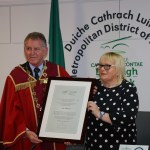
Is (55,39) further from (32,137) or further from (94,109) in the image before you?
(94,109)

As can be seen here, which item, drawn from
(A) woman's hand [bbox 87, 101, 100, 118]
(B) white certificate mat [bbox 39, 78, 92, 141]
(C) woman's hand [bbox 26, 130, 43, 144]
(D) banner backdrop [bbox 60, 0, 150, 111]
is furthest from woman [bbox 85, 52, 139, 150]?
(D) banner backdrop [bbox 60, 0, 150, 111]

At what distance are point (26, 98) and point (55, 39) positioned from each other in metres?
1.60

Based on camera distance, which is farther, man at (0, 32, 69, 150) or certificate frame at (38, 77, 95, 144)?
man at (0, 32, 69, 150)

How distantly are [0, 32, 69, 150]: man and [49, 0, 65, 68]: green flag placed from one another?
1.34 metres

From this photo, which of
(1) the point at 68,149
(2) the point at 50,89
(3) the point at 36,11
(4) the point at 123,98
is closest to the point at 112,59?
(4) the point at 123,98

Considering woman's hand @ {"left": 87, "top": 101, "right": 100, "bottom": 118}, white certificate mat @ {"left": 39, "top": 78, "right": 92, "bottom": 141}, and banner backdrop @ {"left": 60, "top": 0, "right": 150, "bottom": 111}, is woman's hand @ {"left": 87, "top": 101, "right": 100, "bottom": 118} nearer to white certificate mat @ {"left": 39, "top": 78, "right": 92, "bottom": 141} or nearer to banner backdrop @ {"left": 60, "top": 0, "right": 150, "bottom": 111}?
white certificate mat @ {"left": 39, "top": 78, "right": 92, "bottom": 141}

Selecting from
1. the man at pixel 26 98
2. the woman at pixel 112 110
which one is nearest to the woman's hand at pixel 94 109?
the woman at pixel 112 110

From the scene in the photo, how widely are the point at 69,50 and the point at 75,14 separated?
46cm

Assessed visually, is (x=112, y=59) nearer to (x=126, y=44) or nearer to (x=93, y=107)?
(x=93, y=107)

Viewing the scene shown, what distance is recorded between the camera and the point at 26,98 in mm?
3039

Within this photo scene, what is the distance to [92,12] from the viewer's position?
4531 millimetres

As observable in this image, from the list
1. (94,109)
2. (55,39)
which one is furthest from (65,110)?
(55,39)

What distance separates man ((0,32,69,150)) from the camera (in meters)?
3.00

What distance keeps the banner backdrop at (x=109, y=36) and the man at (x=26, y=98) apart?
4.95 ft
